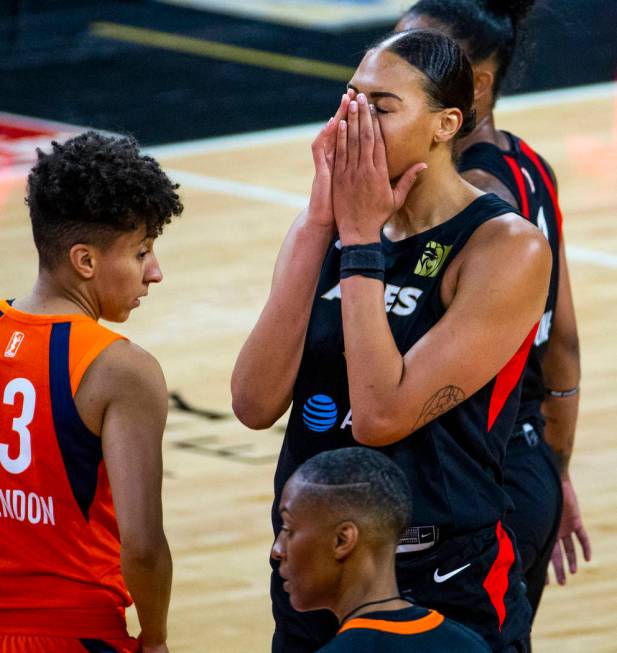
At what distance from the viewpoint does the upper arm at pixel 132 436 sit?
2703 mm

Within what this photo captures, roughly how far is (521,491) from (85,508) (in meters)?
1.10

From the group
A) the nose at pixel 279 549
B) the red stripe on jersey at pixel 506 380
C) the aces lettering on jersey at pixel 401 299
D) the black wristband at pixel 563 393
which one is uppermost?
the aces lettering on jersey at pixel 401 299

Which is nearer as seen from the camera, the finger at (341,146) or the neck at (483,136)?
the finger at (341,146)

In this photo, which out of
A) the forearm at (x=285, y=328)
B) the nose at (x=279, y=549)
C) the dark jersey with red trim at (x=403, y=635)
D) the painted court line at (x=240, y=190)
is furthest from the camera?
the painted court line at (x=240, y=190)

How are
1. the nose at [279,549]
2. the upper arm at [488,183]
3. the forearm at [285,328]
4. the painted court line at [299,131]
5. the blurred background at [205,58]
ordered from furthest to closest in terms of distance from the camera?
1. the blurred background at [205,58]
2. the painted court line at [299,131]
3. the upper arm at [488,183]
4. the forearm at [285,328]
5. the nose at [279,549]

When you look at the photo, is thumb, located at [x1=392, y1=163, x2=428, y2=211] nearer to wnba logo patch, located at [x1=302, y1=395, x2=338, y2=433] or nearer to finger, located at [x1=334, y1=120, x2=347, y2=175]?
finger, located at [x1=334, y1=120, x2=347, y2=175]

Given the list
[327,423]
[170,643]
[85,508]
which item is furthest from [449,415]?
[170,643]

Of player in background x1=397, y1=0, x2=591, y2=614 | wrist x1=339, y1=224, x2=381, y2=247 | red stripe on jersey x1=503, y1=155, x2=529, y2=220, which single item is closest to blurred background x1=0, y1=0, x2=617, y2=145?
player in background x1=397, y1=0, x2=591, y2=614

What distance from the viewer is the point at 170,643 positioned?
Result: 4.60 m

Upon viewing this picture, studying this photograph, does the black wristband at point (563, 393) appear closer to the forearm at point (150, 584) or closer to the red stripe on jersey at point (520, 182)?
the red stripe on jersey at point (520, 182)

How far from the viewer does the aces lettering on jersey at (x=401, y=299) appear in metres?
2.79

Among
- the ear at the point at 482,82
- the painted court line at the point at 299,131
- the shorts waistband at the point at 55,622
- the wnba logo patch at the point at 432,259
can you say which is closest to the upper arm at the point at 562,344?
the ear at the point at 482,82

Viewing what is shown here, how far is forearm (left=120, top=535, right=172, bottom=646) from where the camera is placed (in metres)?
2.76

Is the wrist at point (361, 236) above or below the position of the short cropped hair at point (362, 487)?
above
